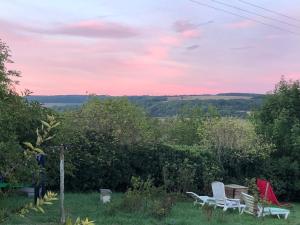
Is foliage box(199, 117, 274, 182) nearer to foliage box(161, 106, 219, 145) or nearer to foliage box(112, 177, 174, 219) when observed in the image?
foliage box(112, 177, 174, 219)

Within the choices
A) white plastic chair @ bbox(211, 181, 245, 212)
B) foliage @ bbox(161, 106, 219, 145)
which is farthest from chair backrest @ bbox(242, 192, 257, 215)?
foliage @ bbox(161, 106, 219, 145)

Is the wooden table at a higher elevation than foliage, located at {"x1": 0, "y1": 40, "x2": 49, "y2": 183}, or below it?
below

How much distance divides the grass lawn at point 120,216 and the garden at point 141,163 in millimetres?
26

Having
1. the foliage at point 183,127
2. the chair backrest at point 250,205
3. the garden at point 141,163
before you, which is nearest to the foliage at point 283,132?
the garden at point 141,163

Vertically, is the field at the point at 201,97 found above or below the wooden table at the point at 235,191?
above

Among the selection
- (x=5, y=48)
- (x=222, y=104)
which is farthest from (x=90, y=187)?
(x=222, y=104)

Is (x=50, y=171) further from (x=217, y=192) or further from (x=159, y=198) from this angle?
(x=217, y=192)

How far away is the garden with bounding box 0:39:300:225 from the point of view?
12.6 m

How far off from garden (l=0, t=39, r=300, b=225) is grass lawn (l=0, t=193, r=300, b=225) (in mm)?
26

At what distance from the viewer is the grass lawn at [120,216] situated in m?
11.8

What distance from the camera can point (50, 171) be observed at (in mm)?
15609

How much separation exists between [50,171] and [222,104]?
46.7 m

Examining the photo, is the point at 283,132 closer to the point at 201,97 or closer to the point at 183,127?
the point at 183,127

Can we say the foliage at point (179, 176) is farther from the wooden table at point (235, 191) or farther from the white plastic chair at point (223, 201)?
the white plastic chair at point (223, 201)
